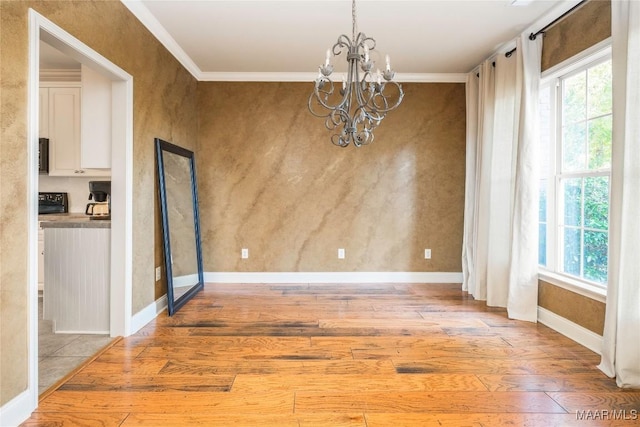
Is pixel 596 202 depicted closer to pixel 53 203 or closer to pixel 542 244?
pixel 542 244

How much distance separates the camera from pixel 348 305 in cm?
365

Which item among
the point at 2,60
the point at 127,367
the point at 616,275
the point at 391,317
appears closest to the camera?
the point at 2,60

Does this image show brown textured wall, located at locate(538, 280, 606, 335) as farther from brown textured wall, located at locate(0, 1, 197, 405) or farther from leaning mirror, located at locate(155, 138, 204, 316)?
brown textured wall, located at locate(0, 1, 197, 405)

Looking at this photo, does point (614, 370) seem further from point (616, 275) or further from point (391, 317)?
point (391, 317)

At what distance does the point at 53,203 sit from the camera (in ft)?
13.9

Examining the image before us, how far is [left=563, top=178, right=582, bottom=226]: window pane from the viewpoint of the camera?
289 centimetres

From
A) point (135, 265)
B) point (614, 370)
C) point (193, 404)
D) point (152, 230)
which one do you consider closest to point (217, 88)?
point (152, 230)

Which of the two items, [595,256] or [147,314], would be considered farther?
[147,314]

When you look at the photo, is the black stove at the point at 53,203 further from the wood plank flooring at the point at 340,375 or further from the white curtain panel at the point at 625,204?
the white curtain panel at the point at 625,204

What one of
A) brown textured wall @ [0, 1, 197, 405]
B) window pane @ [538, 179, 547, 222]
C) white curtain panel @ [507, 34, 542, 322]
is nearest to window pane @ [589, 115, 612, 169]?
white curtain panel @ [507, 34, 542, 322]

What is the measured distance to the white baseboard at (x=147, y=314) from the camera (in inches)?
116

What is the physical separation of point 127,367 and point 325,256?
266cm

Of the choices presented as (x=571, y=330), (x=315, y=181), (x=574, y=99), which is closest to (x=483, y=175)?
(x=574, y=99)

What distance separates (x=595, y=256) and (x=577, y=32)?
1.75 metres
